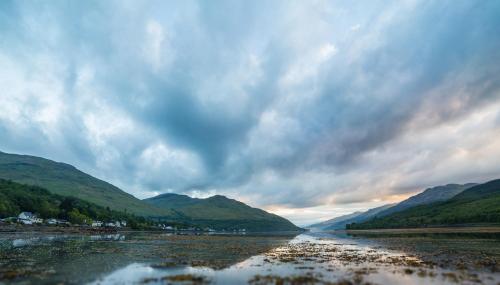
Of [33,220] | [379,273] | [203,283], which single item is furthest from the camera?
[33,220]

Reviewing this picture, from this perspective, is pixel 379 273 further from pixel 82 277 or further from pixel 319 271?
pixel 82 277

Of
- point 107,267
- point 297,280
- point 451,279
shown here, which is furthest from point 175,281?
point 451,279

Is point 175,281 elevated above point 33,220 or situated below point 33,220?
below

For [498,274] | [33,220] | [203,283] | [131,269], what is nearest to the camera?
[203,283]

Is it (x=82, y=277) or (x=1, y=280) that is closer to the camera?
(x=1, y=280)

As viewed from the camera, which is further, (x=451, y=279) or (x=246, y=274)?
(x=246, y=274)

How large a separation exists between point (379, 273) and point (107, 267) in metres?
29.2

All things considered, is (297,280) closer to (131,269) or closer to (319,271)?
(319,271)

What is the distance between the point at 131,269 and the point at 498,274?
3601 centimetres

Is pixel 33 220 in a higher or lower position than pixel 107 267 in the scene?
higher

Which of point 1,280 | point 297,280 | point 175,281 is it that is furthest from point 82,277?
point 297,280

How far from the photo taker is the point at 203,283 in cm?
2695

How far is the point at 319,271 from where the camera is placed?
33656 millimetres

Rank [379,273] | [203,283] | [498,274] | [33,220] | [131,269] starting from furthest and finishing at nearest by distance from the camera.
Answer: [33,220]
[131,269]
[379,273]
[498,274]
[203,283]
